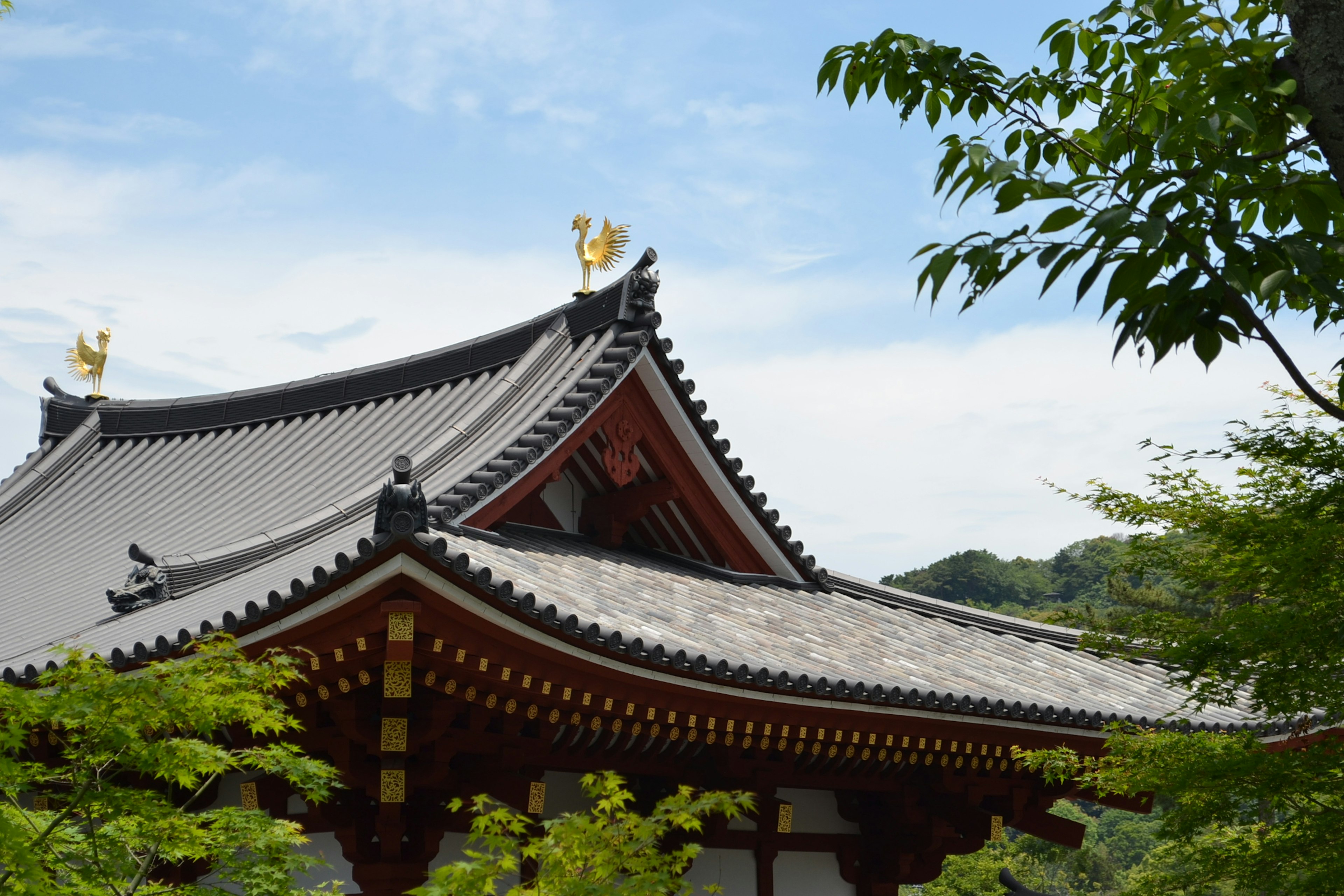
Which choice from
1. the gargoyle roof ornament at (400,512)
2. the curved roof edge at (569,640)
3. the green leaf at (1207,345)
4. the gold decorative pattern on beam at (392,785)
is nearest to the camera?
the green leaf at (1207,345)

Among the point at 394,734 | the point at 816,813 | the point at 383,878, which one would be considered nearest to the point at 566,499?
the point at 816,813

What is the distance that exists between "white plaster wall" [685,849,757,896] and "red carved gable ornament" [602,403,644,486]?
2783mm

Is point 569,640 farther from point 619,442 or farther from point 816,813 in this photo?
point 816,813

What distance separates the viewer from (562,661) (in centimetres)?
598

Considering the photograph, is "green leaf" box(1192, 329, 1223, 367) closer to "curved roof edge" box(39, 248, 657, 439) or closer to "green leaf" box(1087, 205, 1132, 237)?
"green leaf" box(1087, 205, 1132, 237)

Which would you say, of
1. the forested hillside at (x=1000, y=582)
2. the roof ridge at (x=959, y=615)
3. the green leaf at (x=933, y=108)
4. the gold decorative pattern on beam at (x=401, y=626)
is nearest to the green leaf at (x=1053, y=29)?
the green leaf at (x=933, y=108)

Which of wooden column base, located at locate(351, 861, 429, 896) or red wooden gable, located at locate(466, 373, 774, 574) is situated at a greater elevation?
red wooden gable, located at locate(466, 373, 774, 574)

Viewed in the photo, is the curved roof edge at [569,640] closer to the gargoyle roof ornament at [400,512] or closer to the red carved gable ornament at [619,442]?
the gargoyle roof ornament at [400,512]

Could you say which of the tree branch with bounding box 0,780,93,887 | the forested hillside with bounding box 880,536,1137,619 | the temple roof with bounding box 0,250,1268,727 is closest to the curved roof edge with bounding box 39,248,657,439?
the temple roof with bounding box 0,250,1268,727

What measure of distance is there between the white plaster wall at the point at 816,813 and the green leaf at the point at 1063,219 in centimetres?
599

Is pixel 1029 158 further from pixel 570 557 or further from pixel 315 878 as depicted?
pixel 315 878

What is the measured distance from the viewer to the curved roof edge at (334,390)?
10.5 metres

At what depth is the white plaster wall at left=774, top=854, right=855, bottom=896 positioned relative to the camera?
867cm

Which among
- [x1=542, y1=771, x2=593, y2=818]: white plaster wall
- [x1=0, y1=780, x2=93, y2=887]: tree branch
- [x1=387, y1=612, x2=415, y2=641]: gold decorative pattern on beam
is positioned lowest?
[x1=542, y1=771, x2=593, y2=818]: white plaster wall
